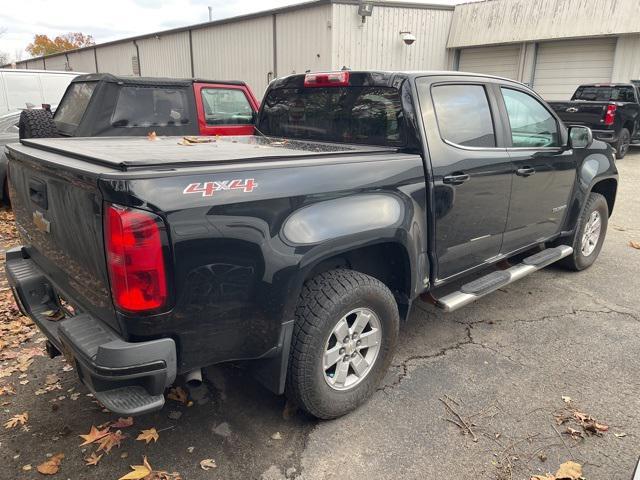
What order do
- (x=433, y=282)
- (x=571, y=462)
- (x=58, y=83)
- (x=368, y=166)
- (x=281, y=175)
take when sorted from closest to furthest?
(x=281, y=175) < (x=571, y=462) < (x=368, y=166) < (x=433, y=282) < (x=58, y=83)

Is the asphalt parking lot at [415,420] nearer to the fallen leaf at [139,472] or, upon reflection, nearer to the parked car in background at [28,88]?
the fallen leaf at [139,472]

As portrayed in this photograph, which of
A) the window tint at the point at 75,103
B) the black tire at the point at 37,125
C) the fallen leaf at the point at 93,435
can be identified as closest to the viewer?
the fallen leaf at the point at 93,435

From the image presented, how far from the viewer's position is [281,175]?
2.38 m

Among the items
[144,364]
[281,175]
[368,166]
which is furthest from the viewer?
[368,166]

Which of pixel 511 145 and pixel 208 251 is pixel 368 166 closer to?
pixel 208 251

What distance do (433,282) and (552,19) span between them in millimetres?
14944

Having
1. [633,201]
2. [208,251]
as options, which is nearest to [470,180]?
[208,251]

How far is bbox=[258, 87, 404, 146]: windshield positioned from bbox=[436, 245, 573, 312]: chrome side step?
1.13 metres

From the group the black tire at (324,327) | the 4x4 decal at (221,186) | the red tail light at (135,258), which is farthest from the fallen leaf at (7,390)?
the 4x4 decal at (221,186)

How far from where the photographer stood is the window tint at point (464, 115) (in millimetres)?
3346

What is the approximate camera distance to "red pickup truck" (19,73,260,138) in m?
6.13

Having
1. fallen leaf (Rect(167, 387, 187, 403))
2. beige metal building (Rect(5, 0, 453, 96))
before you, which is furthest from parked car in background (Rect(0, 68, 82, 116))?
fallen leaf (Rect(167, 387, 187, 403))

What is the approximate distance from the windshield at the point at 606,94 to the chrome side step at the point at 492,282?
10.5m

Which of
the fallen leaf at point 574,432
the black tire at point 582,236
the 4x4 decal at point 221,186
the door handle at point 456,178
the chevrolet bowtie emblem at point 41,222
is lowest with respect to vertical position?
the fallen leaf at point 574,432
